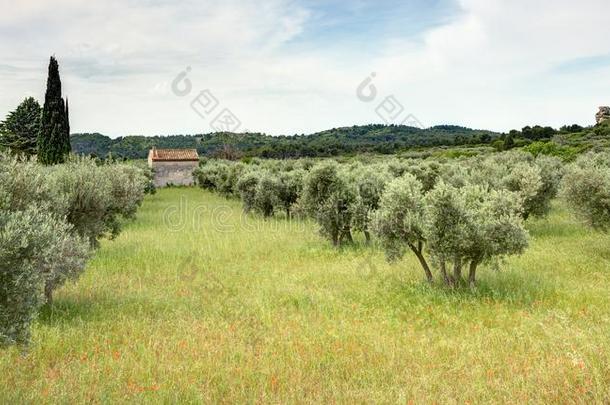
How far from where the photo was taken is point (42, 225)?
24.3 feet

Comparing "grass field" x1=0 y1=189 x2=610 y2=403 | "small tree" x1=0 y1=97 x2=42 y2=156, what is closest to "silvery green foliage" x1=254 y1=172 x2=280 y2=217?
"grass field" x1=0 y1=189 x2=610 y2=403

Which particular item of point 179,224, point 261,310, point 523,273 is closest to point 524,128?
point 179,224

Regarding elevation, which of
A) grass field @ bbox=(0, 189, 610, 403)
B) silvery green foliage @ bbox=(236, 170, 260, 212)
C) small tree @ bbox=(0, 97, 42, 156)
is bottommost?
grass field @ bbox=(0, 189, 610, 403)

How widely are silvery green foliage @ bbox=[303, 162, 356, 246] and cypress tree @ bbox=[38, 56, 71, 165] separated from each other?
1402 inches

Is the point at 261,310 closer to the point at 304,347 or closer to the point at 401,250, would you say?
the point at 304,347

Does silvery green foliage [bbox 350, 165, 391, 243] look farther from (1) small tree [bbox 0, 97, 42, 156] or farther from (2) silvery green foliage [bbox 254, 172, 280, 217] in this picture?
(1) small tree [bbox 0, 97, 42, 156]

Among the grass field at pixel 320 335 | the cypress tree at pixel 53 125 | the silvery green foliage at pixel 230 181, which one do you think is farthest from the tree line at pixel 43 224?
the silvery green foliage at pixel 230 181

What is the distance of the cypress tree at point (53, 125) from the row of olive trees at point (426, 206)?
67.6 feet

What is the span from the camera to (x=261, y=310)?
45.7ft

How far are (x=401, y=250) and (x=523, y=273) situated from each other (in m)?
4.53

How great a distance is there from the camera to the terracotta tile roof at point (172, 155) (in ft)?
311

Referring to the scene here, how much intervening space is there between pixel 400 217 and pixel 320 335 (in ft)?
18.7

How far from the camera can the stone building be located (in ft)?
311

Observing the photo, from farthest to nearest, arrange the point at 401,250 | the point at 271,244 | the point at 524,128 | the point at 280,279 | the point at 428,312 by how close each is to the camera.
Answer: the point at 524,128
the point at 271,244
the point at 280,279
the point at 401,250
the point at 428,312
